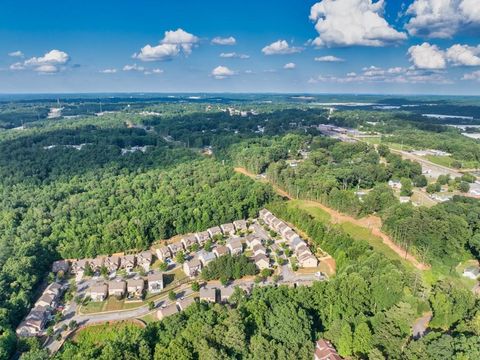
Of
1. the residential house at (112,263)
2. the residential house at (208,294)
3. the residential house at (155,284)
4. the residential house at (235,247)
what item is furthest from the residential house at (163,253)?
the residential house at (208,294)

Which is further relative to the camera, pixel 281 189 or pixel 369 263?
pixel 281 189

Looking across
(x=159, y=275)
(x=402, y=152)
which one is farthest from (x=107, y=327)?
(x=402, y=152)

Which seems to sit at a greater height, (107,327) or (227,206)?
(227,206)

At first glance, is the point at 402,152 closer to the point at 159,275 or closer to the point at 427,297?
the point at 427,297

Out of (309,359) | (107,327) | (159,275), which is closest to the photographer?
(309,359)

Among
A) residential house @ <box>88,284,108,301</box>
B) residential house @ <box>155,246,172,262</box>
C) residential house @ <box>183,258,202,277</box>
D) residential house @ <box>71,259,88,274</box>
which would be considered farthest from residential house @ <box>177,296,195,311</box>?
residential house @ <box>71,259,88,274</box>

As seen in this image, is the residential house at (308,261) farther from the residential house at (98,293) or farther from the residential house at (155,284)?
the residential house at (98,293)
